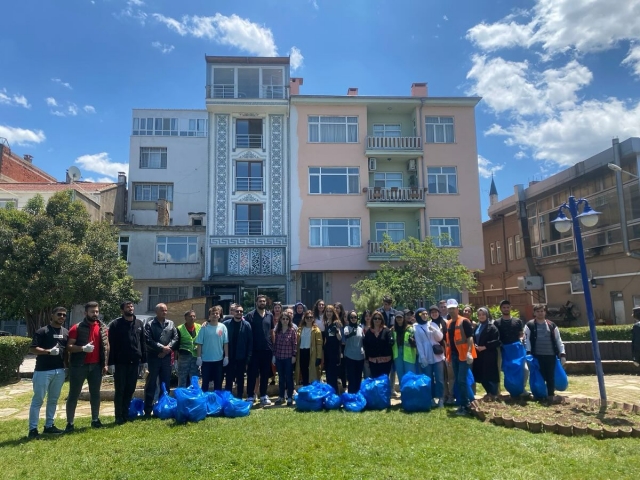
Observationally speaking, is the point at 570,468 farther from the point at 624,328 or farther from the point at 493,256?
the point at 493,256

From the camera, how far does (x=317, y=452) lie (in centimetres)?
564

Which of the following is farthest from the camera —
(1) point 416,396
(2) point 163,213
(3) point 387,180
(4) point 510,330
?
(2) point 163,213

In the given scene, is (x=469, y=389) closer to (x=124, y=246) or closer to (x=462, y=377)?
(x=462, y=377)

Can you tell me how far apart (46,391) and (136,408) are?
4.64 feet

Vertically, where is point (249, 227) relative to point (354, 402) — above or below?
above

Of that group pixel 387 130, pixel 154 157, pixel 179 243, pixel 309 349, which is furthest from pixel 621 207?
pixel 154 157

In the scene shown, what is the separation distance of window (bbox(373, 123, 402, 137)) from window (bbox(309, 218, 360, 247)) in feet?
18.8

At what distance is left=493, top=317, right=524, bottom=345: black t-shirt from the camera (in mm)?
8438

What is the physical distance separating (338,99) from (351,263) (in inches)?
371

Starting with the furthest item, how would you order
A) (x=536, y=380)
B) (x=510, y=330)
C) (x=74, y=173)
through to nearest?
(x=74, y=173) < (x=510, y=330) < (x=536, y=380)

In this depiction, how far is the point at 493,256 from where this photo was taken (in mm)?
34750

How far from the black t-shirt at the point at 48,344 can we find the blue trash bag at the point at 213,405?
2.33m

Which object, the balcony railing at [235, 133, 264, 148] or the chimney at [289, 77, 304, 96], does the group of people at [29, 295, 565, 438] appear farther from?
the chimney at [289, 77, 304, 96]

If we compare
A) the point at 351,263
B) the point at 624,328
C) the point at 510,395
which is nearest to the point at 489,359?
the point at 510,395
